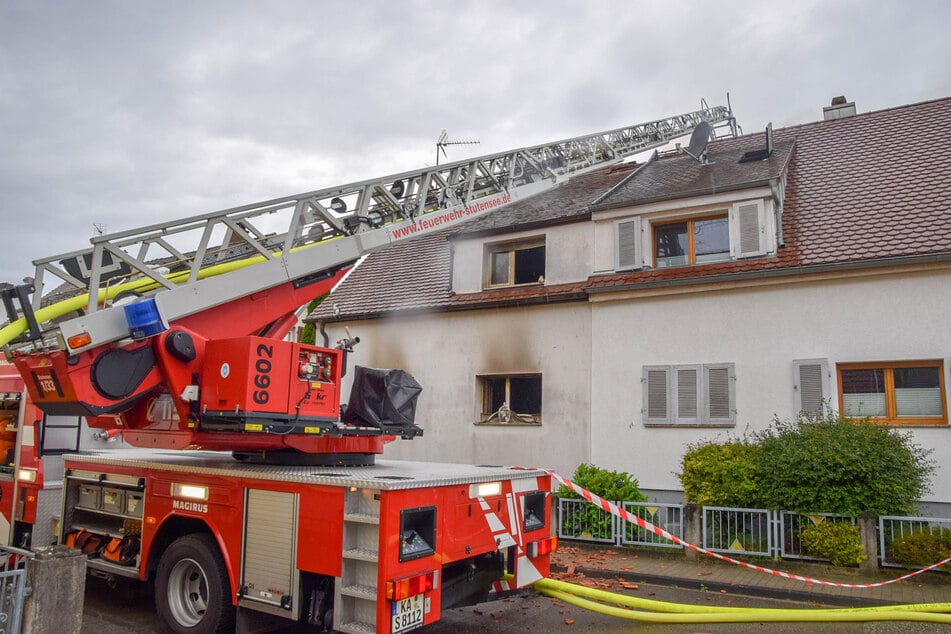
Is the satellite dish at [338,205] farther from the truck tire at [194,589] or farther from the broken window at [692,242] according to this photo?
the broken window at [692,242]

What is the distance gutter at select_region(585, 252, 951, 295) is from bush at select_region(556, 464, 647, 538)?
3.34 metres

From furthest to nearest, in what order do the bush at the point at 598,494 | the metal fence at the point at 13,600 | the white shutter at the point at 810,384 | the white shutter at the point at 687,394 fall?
the white shutter at the point at 687,394, the white shutter at the point at 810,384, the bush at the point at 598,494, the metal fence at the point at 13,600

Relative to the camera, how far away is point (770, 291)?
1231 cm

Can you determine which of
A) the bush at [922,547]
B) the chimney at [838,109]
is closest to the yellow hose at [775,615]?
the bush at [922,547]

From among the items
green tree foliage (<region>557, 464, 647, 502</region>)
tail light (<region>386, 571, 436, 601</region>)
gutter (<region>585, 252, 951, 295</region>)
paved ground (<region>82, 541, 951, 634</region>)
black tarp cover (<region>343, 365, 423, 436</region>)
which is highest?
gutter (<region>585, 252, 951, 295</region>)

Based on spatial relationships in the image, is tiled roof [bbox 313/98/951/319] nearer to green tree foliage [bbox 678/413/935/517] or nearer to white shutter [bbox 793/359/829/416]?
white shutter [bbox 793/359/829/416]

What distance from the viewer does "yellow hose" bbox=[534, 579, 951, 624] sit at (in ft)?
20.9

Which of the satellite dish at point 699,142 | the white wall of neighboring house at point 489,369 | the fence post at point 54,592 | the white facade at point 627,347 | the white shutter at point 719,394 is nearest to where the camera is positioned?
the fence post at point 54,592

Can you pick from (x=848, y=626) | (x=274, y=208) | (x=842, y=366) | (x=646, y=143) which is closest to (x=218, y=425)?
(x=274, y=208)

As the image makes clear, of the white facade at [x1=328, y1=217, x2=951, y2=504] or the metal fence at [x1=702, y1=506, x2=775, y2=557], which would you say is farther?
the white facade at [x1=328, y1=217, x2=951, y2=504]

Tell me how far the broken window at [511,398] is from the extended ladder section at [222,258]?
184 inches

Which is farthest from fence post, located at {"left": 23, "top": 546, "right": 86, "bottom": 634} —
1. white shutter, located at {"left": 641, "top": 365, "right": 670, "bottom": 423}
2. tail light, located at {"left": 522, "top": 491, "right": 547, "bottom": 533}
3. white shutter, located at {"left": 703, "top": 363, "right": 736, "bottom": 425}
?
white shutter, located at {"left": 703, "top": 363, "right": 736, "bottom": 425}

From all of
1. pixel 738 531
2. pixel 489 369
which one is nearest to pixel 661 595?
pixel 738 531

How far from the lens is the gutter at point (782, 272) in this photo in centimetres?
1106
